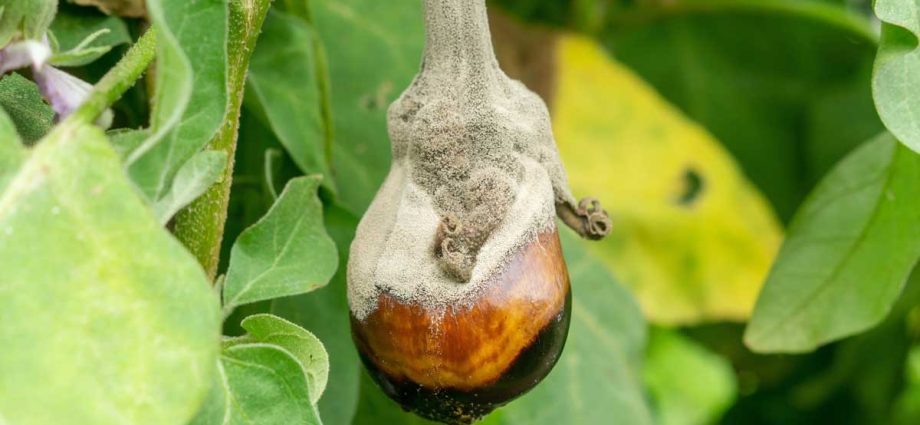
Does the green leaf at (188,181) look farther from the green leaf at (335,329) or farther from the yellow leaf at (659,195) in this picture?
the yellow leaf at (659,195)

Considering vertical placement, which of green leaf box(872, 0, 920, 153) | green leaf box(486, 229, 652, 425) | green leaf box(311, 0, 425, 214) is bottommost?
green leaf box(486, 229, 652, 425)

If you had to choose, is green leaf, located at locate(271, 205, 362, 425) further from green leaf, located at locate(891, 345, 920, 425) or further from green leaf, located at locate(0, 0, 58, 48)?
green leaf, located at locate(891, 345, 920, 425)

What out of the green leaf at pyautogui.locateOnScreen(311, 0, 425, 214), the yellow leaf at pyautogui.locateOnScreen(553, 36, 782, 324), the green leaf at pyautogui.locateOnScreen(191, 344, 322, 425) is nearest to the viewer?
the green leaf at pyautogui.locateOnScreen(191, 344, 322, 425)

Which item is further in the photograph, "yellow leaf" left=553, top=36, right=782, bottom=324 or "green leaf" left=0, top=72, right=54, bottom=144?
"yellow leaf" left=553, top=36, right=782, bottom=324

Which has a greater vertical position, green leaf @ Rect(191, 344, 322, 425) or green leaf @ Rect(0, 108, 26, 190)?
green leaf @ Rect(0, 108, 26, 190)

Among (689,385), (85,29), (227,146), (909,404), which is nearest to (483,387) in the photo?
(227,146)

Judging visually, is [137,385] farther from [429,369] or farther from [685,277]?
[685,277]

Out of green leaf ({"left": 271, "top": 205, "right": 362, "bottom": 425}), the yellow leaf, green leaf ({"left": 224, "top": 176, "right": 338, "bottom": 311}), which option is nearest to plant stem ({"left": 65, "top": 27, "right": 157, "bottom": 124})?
green leaf ({"left": 224, "top": 176, "right": 338, "bottom": 311})
